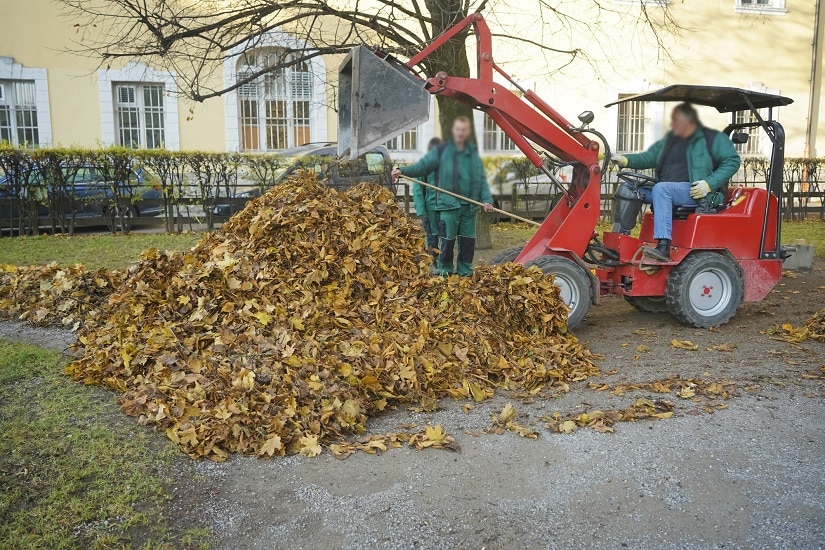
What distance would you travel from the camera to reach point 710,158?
6.72m

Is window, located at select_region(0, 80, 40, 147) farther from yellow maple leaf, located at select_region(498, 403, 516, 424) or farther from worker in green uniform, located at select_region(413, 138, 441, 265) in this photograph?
yellow maple leaf, located at select_region(498, 403, 516, 424)

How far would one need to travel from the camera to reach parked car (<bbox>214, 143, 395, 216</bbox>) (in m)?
13.6

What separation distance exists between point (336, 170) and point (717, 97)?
25.6 ft

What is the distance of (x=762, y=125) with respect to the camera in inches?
276

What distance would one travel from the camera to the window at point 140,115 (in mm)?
19031

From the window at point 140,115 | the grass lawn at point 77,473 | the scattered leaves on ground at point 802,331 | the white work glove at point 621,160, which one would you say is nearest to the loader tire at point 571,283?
the white work glove at point 621,160

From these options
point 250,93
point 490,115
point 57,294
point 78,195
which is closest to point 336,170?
point 78,195

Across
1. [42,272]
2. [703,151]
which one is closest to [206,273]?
[42,272]

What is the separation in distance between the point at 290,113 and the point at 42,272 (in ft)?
41.5

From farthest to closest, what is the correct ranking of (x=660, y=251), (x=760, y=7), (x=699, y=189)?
1. (x=760, y=7)
2. (x=660, y=251)
3. (x=699, y=189)

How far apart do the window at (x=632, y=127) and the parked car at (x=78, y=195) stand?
8.74 m

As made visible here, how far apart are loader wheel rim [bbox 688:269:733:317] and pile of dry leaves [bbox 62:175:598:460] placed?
63.9 inches

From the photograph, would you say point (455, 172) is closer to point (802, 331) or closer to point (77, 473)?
point (802, 331)

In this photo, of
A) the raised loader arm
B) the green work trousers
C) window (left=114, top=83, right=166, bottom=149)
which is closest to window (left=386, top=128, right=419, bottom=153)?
the raised loader arm
